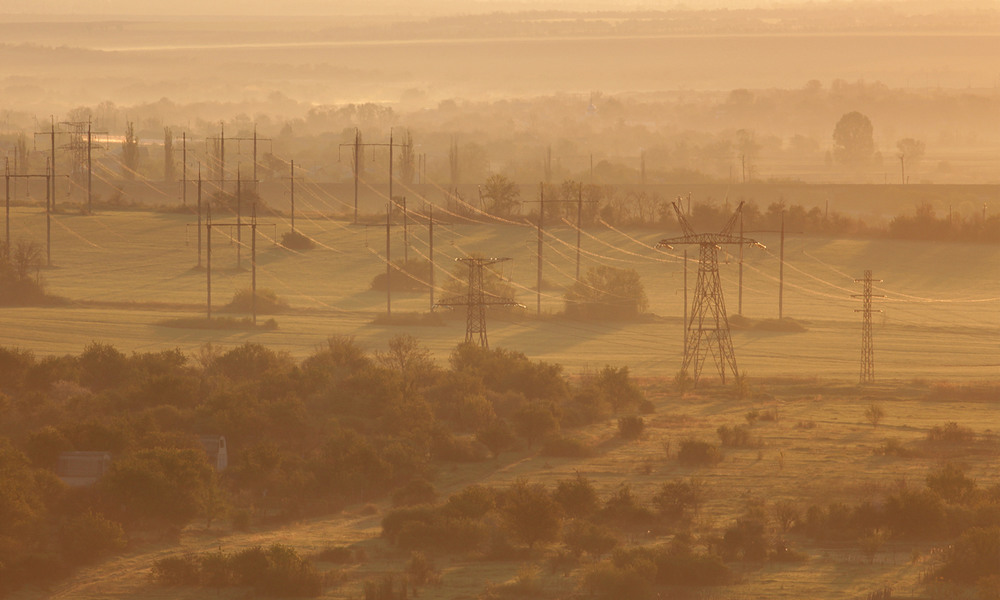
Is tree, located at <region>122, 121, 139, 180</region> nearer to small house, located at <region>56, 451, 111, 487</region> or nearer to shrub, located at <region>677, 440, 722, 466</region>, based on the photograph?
small house, located at <region>56, 451, 111, 487</region>

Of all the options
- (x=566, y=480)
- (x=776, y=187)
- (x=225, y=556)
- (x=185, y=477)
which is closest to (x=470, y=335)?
(x=566, y=480)

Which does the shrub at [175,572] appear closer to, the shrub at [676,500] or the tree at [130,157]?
the shrub at [676,500]

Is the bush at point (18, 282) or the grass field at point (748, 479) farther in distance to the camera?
the bush at point (18, 282)

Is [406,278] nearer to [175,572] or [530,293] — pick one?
[530,293]

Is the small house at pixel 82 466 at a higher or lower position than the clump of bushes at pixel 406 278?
lower

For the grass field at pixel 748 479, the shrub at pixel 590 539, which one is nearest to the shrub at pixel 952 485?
the grass field at pixel 748 479

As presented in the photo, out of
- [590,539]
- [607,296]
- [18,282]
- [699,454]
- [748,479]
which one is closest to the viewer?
[590,539]

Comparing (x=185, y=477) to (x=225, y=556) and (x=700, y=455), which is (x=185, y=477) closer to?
(x=225, y=556)

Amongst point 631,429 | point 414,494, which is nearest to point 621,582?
point 414,494
